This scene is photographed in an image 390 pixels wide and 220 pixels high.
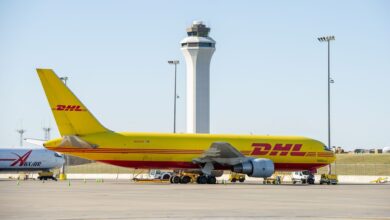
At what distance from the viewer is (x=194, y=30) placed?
149m

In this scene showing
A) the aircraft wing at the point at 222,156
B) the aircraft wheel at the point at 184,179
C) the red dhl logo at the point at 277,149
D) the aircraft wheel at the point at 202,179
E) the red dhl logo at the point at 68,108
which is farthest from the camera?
the red dhl logo at the point at 277,149

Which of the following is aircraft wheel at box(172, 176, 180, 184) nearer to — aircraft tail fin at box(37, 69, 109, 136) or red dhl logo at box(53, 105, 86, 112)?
aircraft tail fin at box(37, 69, 109, 136)

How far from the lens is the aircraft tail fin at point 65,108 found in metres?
51.0

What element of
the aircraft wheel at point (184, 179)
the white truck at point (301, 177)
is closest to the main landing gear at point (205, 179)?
the aircraft wheel at point (184, 179)

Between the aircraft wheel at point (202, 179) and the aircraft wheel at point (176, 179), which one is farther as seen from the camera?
the aircraft wheel at point (176, 179)

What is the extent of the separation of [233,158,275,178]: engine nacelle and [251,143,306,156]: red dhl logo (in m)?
2.93

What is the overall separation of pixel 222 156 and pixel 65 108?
1253cm

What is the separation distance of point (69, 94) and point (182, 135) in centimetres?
927

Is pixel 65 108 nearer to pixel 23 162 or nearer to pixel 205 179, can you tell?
pixel 205 179

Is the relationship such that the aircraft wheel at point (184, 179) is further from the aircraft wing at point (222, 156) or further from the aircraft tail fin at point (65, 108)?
the aircraft tail fin at point (65, 108)

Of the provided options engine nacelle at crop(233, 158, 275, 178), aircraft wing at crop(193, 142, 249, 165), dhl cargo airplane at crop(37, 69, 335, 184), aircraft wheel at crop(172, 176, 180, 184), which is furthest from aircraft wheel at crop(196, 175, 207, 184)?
engine nacelle at crop(233, 158, 275, 178)

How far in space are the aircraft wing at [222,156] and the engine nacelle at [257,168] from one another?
842mm

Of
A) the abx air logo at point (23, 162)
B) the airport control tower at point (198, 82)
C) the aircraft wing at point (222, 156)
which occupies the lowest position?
the abx air logo at point (23, 162)

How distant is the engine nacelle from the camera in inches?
2124
